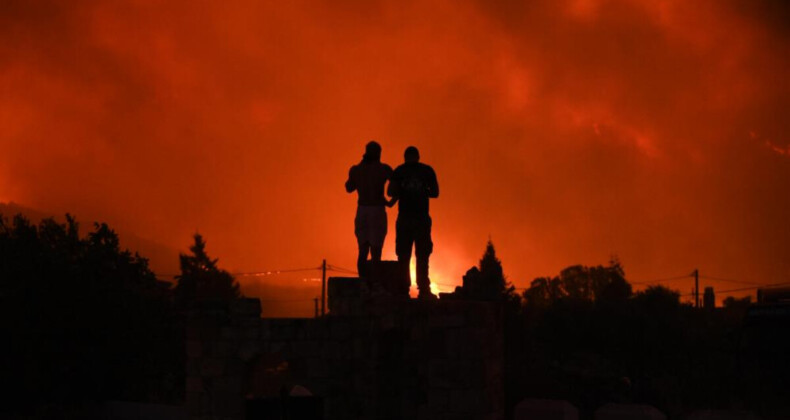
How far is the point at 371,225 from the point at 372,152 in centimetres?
123

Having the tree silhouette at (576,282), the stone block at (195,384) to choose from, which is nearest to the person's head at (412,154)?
the stone block at (195,384)

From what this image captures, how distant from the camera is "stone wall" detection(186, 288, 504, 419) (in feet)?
48.2

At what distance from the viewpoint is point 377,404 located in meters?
16.7

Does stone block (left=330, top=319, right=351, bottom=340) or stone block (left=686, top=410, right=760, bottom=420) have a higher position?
stone block (left=330, top=319, right=351, bottom=340)

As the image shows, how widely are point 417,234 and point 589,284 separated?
11421cm

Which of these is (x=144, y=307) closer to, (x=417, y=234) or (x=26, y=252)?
(x=26, y=252)

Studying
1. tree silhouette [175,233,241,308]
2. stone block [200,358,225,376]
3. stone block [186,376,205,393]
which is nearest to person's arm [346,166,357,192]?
stone block [200,358,225,376]

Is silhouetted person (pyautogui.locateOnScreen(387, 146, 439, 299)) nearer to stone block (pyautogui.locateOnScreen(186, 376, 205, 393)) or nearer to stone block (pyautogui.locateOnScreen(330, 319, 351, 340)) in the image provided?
stone block (pyautogui.locateOnScreen(330, 319, 351, 340))

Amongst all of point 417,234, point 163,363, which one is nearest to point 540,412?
point 417,234

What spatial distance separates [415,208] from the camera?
1598cm

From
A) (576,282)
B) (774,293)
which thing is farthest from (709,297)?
(774,293)

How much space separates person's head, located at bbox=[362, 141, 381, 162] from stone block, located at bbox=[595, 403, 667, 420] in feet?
21.3

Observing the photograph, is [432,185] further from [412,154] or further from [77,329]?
[77,329]

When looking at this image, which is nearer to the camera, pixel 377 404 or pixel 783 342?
pixel 377 404
